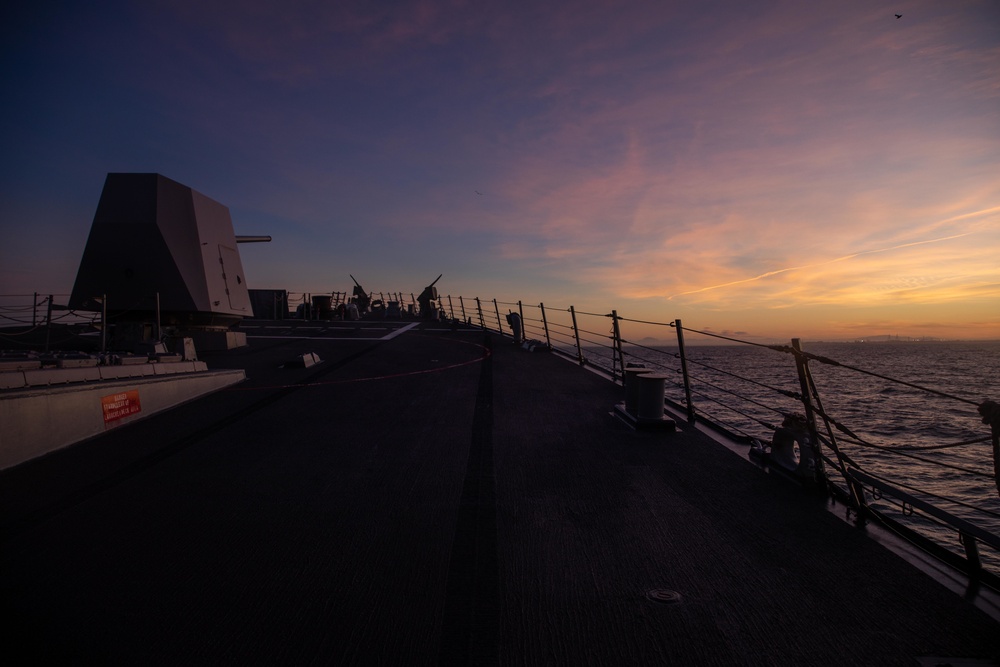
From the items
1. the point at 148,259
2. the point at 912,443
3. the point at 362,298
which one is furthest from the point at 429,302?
the point at 912,443

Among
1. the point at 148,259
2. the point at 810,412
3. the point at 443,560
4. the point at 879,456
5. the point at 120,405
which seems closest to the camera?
the point at 443,560

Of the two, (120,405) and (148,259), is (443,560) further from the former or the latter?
(148,259)

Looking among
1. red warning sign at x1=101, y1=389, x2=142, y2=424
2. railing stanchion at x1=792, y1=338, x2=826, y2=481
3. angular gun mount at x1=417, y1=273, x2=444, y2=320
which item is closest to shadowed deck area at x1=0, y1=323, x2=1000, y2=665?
railing stanchion at x1=792, y1=338, x2=826, y2=481

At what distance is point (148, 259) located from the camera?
10109 millimetres

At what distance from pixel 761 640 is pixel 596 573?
782mm

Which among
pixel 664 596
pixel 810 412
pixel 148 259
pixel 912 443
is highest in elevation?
pixel 148 259

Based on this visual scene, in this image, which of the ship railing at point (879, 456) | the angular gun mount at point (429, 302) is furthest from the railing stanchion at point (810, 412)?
the angular gun mount at point (429, 302)

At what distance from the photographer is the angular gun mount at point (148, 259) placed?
32.6 ft

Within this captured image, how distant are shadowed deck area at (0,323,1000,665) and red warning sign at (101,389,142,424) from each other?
1.37ft

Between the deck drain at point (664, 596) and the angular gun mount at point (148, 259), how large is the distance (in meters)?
10.3

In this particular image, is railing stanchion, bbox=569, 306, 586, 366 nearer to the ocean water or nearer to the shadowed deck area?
the ocean water

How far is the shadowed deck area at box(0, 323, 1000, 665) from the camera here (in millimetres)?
2031

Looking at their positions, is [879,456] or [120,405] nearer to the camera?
[120,405]

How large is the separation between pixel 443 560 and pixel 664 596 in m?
1.16
